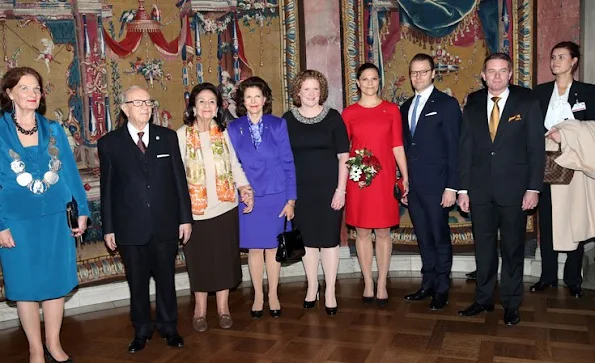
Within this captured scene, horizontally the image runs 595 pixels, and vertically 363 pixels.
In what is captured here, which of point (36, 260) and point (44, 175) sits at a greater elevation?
point (44, 175)

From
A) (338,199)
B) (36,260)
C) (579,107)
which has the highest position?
(579,107)

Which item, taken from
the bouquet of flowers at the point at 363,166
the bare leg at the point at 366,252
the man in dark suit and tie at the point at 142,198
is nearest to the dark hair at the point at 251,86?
the man in dark suit and tie at the point at 142,198

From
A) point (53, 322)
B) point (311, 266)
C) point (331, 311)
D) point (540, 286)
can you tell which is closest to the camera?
point (53, 322)

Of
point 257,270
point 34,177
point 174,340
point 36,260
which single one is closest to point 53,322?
point 36,260

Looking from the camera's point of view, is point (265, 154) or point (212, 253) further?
point (265, 154)

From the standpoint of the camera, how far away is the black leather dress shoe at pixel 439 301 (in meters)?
4.80

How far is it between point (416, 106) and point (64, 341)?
3.22 metres

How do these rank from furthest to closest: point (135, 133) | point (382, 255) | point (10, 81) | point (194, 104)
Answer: point (382, 255) → point (194, 104) → point (135, 133) → point (10, 81)

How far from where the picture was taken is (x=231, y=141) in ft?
14.9

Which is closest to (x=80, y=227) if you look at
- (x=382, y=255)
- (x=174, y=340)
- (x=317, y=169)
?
(x=174, y=340)

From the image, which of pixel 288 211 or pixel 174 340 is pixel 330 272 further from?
pixel 174 340

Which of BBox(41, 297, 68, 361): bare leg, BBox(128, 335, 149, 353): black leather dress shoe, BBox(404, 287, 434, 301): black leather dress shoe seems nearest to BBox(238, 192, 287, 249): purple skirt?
BBox(128, 335, 149, 353): black leather dress shoe

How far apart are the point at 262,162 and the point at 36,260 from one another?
169 centimetres

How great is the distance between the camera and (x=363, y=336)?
4.27 m
